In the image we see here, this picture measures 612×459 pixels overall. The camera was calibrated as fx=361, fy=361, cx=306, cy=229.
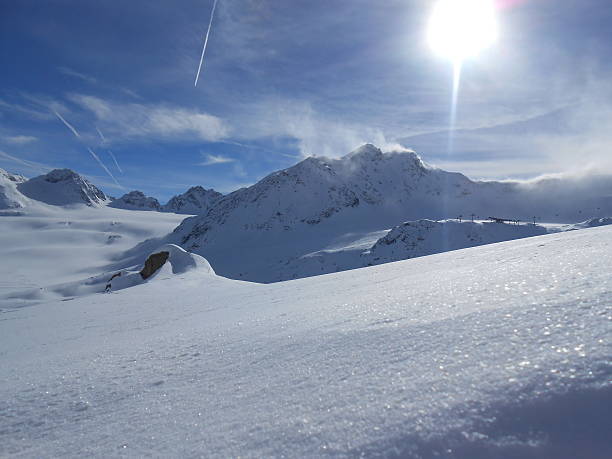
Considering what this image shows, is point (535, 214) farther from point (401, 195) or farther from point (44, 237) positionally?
point (44, 237)

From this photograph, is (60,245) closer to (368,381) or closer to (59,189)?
(59,189)

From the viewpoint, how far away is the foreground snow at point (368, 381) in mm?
1629

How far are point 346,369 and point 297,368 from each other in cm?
42

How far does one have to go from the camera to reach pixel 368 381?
2223 millimetres

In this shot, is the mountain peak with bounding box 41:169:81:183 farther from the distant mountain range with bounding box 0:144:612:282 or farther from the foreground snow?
the foreground snow

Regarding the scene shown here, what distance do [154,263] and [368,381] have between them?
59.5ft

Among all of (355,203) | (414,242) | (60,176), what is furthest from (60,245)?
(60,176)

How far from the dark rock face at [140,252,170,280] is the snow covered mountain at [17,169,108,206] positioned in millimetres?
192855

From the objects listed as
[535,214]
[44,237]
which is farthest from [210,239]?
[535,214]

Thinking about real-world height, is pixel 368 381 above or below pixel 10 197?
below

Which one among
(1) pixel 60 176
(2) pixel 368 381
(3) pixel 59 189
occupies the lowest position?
(2) pixel 368 381

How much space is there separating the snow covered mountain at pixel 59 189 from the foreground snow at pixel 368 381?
8225 inches

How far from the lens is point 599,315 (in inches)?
89.9

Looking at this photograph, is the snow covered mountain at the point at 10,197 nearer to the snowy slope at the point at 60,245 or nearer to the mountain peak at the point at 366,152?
the snowy slope at the point at 60,245
